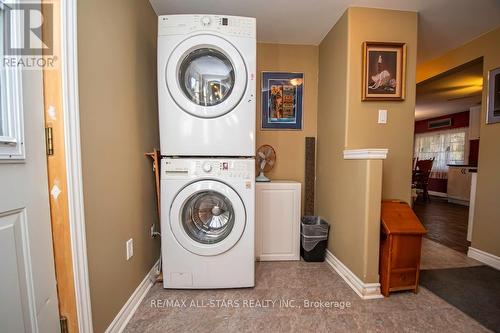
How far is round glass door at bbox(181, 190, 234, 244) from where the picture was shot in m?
1.42

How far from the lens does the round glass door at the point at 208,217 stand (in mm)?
1422

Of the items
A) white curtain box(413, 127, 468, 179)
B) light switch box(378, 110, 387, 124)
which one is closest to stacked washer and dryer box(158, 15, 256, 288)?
light switch box(378, 110, 387, 124)

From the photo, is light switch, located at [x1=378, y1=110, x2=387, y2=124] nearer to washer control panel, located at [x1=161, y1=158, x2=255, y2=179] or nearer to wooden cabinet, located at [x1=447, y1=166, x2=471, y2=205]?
washer control panel, located at [x1=161, y1=158, x2=255, y2=179]

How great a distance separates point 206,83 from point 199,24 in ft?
1.20

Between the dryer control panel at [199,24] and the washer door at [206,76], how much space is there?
63 mm

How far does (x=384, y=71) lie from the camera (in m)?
1.66

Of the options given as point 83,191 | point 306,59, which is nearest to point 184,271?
point 83,191

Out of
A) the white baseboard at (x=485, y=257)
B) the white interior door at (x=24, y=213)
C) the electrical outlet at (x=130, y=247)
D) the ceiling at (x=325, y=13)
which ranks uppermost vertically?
the ceiling at (x=325, y=13)

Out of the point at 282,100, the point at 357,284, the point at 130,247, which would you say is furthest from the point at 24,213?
the point at 282,100

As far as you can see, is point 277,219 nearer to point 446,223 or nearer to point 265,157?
point 265,157

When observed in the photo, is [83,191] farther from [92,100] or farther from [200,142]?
[200,142]

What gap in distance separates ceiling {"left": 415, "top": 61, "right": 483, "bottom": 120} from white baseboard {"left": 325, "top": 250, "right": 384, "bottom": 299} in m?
2.57
